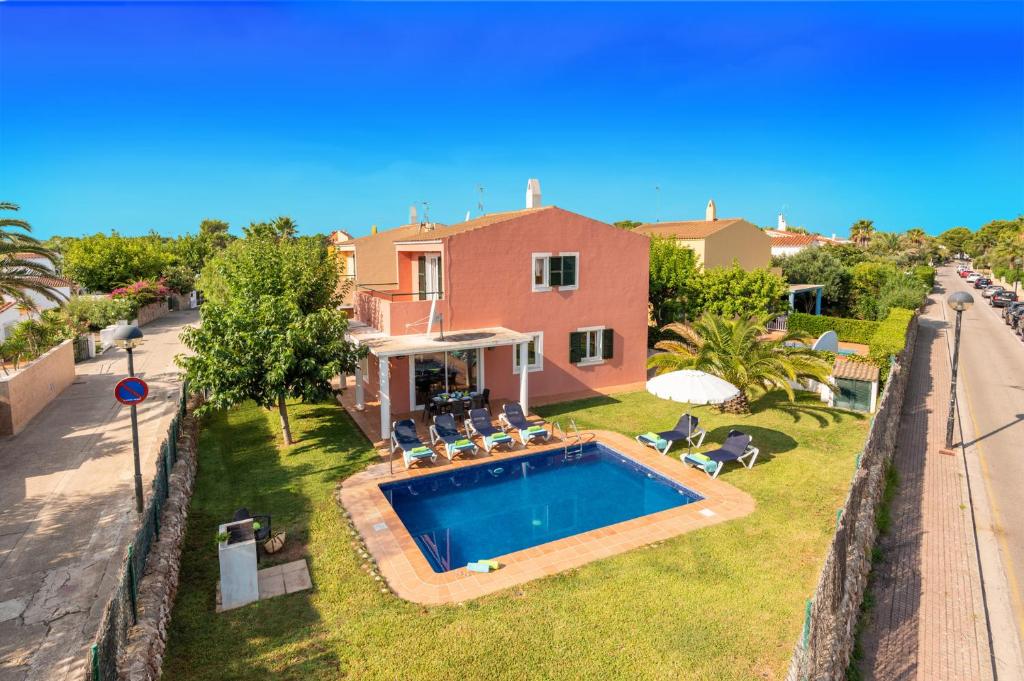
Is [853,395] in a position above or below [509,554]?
above

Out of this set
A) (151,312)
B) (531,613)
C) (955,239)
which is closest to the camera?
(531,613)

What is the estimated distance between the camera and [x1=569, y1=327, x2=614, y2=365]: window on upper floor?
885 inches

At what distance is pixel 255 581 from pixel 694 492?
957 centimetres

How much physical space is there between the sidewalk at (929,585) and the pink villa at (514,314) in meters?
10.5

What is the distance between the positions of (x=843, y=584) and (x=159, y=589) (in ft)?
33.3

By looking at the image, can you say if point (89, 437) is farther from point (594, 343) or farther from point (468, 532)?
point (594, 343)

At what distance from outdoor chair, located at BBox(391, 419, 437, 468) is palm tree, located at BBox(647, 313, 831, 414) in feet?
31.9

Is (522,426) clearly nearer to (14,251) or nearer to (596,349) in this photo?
(596,349)

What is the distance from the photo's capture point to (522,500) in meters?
14.1

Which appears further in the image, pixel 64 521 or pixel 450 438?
pixel 450 438

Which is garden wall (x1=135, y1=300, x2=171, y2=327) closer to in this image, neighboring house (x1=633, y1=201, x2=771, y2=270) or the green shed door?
neighboring house (x1=633, y1=201, x2=771, y2=270)

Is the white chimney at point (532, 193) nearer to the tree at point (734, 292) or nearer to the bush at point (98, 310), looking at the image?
the tree at point (734, 292)

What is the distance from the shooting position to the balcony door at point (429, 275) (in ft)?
70.2

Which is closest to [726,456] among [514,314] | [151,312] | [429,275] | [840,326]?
[514,314]
